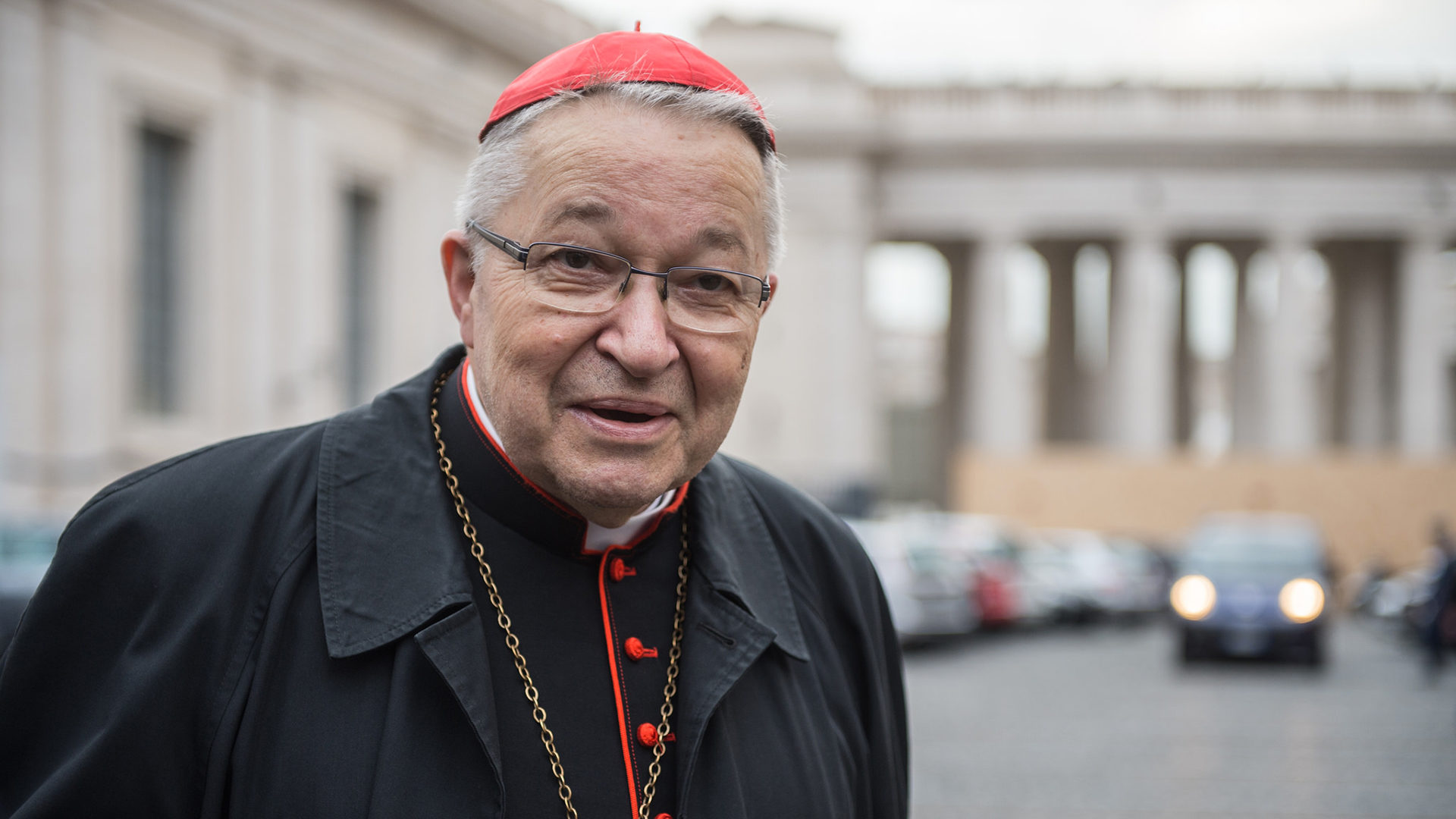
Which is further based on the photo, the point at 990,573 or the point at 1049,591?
the point at 1049,591

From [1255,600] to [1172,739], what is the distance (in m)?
5.90

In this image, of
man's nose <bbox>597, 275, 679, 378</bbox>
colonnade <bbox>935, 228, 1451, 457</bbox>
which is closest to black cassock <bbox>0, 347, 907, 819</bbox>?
man's nose <bbox>597, 275, 679, 378</bbox>

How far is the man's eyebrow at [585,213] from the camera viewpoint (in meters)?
1.85

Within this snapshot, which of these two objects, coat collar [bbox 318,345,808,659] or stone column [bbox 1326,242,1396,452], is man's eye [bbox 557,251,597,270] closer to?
coat collar [bbox 318,345,808,659]

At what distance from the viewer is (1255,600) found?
16.4 m

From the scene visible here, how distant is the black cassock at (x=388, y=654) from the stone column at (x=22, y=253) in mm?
15990

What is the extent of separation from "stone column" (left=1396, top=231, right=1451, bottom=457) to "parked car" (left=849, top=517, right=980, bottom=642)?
31.3 metres

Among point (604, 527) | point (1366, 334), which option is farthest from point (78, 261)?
point (1366, 334)

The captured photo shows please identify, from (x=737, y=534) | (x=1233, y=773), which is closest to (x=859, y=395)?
(x=1233, y=773)

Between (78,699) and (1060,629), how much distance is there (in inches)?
958

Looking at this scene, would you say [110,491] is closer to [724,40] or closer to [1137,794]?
[1137,794]

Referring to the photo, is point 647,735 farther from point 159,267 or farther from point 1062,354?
point 1062,354

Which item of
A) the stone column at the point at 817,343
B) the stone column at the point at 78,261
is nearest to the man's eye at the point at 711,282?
the stone column at the point at 78,261

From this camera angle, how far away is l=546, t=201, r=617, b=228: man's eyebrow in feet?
6.07
